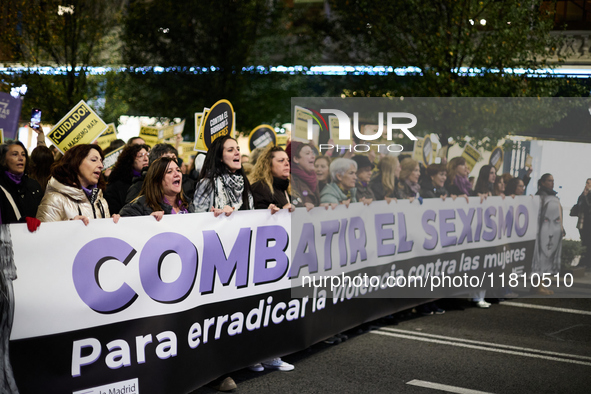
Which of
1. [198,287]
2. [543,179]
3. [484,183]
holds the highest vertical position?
A: [543,179]

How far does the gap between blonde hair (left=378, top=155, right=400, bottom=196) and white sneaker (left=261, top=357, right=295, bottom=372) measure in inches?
121

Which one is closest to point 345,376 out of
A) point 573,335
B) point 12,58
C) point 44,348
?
point 44,348

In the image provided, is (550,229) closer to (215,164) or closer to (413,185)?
(413,185)

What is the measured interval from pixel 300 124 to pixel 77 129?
286cm

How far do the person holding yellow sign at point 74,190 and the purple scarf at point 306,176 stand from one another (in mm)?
2646

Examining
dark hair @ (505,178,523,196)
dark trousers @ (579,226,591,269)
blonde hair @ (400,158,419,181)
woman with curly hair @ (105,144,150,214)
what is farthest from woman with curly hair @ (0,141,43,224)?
dark trousers @ (579,226,591,269)

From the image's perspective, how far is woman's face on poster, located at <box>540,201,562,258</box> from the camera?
29.8ft

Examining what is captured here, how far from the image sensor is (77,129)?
8.15m

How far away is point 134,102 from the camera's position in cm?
1909

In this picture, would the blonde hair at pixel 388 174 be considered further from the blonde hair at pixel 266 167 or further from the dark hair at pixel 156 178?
the dark hair at pixel 156 178

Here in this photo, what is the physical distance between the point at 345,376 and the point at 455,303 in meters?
3.74

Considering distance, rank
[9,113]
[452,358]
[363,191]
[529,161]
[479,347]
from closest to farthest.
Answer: [452,358]
[479,347]
[363,191]
[9,113]
[529,161]

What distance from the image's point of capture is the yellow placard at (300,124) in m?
8.34

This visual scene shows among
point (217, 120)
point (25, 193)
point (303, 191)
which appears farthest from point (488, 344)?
point (25, 193)
